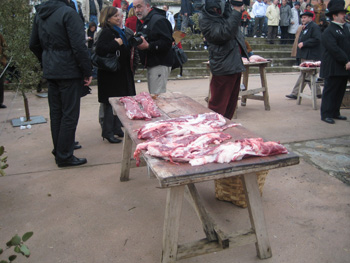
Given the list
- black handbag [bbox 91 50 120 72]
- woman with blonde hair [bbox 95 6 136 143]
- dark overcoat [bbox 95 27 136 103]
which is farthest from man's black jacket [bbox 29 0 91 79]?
dark overcoat [bbox 95 27 136 103]

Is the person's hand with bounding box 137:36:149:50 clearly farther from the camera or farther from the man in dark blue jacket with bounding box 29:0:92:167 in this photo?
the man in dark blue jacket with bounding box 29:0:92:167

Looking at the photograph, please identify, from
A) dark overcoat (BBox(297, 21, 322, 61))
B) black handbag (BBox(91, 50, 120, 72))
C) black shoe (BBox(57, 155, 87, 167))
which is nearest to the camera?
black shoe (BBox(57, 155, 87, 167))

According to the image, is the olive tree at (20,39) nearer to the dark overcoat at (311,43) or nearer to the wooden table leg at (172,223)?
the wooden table leg at (172,223)

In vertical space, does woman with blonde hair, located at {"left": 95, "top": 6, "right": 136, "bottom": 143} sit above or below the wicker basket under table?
above

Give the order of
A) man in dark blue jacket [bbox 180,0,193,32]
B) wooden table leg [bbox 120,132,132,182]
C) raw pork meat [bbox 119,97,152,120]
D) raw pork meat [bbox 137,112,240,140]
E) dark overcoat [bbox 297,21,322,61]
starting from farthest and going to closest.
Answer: man in dark blue jacket [bbox 180,0,193,32] → dark overcoat [bbox 297,21,322,61] → wooden table leg [bbox 120,132,132,182] → raw pork meat [bbox 119,97,152,120] → raw pork meat [bbox 137,112,240,140]

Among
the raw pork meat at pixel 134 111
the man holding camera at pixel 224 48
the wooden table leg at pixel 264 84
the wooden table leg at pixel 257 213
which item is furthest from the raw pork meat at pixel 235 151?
the wooden table leg at pixel 264 84

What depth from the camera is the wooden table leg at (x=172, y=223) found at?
237cm

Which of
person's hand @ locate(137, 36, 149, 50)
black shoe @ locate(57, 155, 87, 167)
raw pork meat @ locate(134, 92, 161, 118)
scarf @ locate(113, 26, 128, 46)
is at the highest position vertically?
scarf @ locate(113, 26, 128, 46)

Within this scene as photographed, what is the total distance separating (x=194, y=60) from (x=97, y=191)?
9023 mm

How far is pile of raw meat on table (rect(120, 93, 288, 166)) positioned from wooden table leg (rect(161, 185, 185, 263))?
25 centimetres

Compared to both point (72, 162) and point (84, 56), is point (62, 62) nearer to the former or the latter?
point (84, 56)

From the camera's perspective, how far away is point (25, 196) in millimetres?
3621

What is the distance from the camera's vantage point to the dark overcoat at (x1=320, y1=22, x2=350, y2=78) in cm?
563

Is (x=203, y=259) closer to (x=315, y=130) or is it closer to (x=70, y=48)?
(x=70, y=48)
